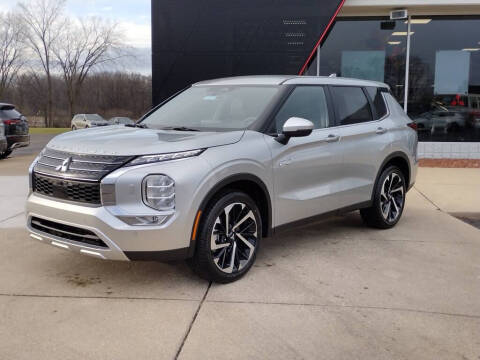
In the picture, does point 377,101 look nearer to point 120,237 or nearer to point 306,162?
point 306,162

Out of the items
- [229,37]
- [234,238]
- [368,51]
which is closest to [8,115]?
[229,37]

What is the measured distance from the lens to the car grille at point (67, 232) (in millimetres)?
3689

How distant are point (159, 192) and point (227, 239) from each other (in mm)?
779

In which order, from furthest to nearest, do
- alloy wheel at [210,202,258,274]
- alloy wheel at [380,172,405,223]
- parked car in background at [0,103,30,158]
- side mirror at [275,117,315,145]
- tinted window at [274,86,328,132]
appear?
parked car in background at [0,103,30,158]
alloy wheel at [380,172,405,223]
tinted window at [274,86,328,132]
side mirror at [275,117,315,145]
alloy wheel at [210,202,258,274]


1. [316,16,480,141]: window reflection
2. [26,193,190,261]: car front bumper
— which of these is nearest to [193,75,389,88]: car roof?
[26,193,190,261]: car front bumper

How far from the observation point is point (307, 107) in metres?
4.95

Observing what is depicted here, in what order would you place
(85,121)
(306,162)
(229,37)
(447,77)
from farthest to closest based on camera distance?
(85,121)
(447,77)
(229,37)
(306,162)

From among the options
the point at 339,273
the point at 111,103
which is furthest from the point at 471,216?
the point at 111,103

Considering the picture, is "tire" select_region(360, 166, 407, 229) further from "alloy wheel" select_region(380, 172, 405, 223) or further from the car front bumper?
the car front bumper

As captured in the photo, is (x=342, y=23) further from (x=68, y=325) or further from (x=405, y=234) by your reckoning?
(x=68, y=325)

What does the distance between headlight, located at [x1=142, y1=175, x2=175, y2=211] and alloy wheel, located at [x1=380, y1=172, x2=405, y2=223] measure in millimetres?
3058

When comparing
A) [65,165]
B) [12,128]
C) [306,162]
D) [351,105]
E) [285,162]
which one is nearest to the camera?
[65,165]

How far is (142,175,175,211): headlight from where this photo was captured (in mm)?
3613

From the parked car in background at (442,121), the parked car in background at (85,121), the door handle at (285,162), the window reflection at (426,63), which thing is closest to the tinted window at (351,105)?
the door handle at (285,162)
